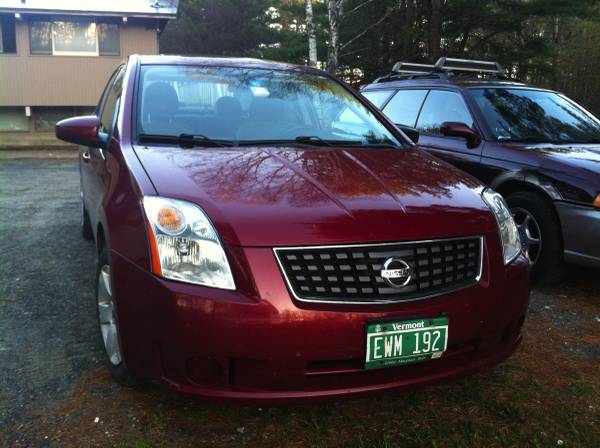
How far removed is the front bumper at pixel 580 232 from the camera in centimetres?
372

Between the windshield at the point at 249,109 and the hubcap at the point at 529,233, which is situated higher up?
the windshield at the point at 249,109

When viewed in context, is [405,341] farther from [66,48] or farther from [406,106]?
[66,48]

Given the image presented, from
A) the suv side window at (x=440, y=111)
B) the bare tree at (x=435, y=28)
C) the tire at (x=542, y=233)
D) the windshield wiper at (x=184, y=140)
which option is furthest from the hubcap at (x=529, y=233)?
the bare tree at (x=435, y=28)

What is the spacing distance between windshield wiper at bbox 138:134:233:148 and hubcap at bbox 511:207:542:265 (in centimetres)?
246

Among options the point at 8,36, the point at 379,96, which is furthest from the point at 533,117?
the point at 8,36

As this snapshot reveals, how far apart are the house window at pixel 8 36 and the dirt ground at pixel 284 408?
52.1 ft

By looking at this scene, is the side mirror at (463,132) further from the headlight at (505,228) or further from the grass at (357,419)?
the grass at (357,419)

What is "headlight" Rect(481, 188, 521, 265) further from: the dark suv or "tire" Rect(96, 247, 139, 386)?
"tire" Rect(96, 247, 139, 386)

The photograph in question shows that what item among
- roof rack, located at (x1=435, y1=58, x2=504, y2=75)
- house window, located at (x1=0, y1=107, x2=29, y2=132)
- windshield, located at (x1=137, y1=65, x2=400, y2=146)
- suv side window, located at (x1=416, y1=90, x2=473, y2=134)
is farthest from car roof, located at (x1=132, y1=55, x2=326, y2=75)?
house window, located at (x1=0, y1=107, x2=29, y2=132)

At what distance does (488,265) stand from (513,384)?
2.73 feet

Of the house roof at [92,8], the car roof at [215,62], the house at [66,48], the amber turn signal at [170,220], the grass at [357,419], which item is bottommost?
the grass at [357,419]

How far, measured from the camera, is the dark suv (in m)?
3.85

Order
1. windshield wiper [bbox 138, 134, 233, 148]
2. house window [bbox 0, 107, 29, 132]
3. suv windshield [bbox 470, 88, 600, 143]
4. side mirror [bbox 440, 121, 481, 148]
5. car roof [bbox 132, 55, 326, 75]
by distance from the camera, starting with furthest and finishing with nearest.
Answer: house window [bbox 0, 107, 29, 132] < suv windshield [bbox 470, 88, 600, 143] < side mirror [bbox 440, 121, 481, 148] < car roof [bbox 132, 55, 326, 75] < windshield wiper [bbox 138, 134, 233, 148]

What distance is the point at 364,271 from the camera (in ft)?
6.82
